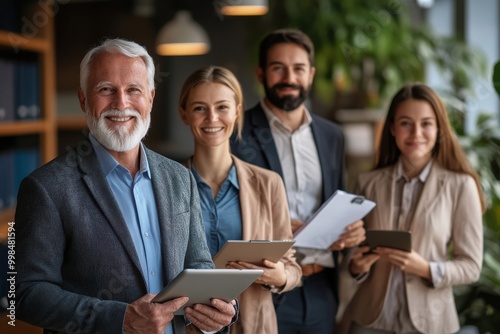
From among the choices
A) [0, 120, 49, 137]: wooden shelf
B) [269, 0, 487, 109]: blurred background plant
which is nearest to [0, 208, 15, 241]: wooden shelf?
[0, 120, 49, 137]: wooden shelf

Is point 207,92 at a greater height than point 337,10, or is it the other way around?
point 337,10

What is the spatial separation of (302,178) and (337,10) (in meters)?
2.18

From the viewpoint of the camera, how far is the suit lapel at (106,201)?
5.88 feet

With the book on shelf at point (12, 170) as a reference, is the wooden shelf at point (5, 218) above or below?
below

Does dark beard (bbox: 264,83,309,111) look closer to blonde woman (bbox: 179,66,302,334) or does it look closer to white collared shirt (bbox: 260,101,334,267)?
white collared shirt (bbox: 260,101,334,267)

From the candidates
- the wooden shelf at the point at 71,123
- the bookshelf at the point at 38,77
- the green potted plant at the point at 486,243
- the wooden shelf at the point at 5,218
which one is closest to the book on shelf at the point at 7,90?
the bookshelf at the point at 38,77

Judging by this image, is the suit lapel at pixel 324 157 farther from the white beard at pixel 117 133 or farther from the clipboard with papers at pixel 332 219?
the white beard at pixel 117 133

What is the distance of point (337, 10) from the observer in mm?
4566

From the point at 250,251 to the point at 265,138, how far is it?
0.62m

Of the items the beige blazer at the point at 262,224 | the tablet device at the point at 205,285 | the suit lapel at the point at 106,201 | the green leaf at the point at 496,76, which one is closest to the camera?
the tablet device at the point at 205,285

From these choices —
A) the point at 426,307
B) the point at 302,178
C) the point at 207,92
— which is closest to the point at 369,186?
the point at 302,178

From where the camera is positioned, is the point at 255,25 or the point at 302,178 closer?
the point at 302,178

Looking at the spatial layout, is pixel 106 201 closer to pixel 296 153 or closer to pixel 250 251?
pixel 250 251

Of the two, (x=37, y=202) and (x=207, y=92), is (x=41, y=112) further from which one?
(x=37, y=202)
